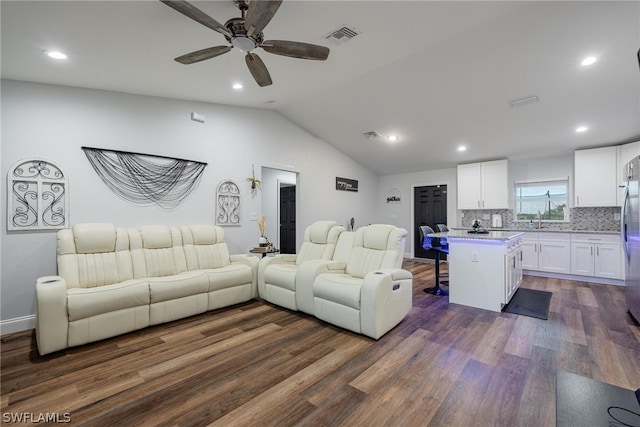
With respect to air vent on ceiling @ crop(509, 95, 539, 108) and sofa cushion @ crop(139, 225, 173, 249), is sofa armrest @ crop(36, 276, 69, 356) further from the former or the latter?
air vent on ceiling @ crop(509, 95, 539, 108)

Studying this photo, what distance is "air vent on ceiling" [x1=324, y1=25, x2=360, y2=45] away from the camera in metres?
2.63

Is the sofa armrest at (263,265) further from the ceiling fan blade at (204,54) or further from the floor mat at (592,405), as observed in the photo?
the floor mat at (592,405)

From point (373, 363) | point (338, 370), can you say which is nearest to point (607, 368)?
point (373, 363)

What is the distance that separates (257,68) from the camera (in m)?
2.44

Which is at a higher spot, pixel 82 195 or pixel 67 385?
pixel 82 195

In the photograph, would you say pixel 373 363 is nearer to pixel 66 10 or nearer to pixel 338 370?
pixel 338 370

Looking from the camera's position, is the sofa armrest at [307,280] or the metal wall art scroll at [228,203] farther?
the metal wall art scroll at [228,203]

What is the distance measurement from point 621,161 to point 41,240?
834 cm

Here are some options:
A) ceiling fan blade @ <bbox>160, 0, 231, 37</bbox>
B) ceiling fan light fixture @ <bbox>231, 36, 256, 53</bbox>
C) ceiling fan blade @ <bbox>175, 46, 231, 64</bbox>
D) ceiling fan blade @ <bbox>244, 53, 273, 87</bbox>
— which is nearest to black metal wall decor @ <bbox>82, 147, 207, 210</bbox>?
ceiling fan blade @ <bbox>175, 46, 231, 64</bbox>

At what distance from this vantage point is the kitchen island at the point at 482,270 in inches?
132

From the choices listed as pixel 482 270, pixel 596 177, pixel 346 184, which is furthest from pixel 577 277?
pixel 346 184

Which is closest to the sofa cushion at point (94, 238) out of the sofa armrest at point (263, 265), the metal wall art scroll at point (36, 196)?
Answer: the metal wall art scroll at point (36, 196)

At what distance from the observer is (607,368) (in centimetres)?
213

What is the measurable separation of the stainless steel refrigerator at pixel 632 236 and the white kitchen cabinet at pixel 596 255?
4.60ft
